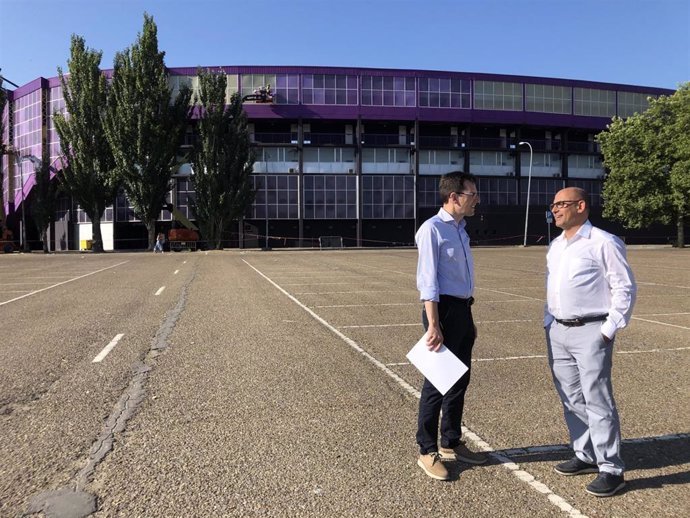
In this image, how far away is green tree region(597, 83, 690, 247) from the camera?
4462 cm

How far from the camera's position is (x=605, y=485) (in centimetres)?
320

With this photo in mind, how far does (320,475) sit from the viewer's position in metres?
3.49

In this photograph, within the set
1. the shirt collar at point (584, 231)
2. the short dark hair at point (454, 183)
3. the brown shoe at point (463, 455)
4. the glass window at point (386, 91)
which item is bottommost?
the brown shoe at point (463, 455)

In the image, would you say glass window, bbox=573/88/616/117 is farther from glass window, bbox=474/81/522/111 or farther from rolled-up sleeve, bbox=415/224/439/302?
rolled-up sleeve, bbox=415/224/439/302

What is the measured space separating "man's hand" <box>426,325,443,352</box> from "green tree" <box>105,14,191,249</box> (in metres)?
48.3

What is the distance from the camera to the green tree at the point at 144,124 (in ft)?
157

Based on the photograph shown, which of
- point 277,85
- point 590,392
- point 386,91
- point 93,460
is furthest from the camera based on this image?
point 386,91

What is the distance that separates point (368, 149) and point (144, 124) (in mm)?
→ 23460

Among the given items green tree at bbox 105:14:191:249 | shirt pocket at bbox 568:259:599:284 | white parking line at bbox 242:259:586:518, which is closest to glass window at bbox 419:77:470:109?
green tree at bbox 105:14:191:249

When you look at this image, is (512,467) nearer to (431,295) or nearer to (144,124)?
(431,295)

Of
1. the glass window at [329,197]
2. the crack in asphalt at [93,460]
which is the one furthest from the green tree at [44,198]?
the crack in asphalt at [93,460]

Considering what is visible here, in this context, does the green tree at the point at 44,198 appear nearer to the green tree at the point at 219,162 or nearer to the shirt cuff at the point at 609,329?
the green tree at the point at 219,162

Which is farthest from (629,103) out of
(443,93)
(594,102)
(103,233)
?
(103,233)

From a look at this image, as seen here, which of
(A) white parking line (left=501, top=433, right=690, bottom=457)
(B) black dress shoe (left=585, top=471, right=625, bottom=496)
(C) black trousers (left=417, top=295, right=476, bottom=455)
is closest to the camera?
(B) black dress shoe (left=585, top=471, right=625, bottom=496)
